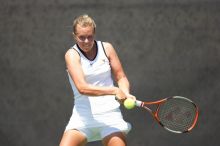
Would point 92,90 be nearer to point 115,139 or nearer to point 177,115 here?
point 115,139

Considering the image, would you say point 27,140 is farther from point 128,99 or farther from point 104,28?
point 128,99

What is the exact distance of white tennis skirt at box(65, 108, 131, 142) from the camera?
3.99 m

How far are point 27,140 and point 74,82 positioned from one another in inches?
65.4

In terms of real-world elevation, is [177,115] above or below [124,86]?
below

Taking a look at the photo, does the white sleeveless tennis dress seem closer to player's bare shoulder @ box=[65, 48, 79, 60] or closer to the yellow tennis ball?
player's bare shoulder @ box=[65, 48, 79, 60]

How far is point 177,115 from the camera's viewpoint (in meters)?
4.19

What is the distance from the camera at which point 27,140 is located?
5434 millimetres

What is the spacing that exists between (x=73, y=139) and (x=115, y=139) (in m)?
0.24

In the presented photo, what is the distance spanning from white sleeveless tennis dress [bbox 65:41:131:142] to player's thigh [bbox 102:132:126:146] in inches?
1.1

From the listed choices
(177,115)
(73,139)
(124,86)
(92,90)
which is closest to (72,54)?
(92,90)

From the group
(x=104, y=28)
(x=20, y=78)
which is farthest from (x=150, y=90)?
(x=20, y=78)

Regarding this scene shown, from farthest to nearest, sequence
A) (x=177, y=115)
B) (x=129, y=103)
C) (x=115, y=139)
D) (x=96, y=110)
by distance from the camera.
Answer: (x=177, y=115)
(x=96, y=110)
(x=115, y=139)
(x=129, y=103)

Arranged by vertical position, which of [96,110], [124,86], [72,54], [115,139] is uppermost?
[72,54]

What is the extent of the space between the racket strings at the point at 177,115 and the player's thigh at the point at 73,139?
1.69 ft
